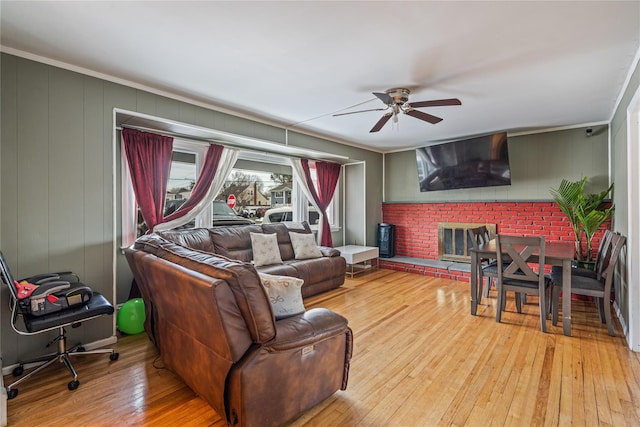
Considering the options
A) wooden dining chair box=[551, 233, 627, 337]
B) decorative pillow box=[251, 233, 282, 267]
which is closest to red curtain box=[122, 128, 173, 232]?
decorative pillow box=[251, 233, 282, 267]

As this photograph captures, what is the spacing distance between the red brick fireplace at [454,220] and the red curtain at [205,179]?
370 cm

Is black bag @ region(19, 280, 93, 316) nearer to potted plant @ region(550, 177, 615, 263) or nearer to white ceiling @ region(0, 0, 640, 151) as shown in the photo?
white ceiling @ region(0, 0, 640, 151)

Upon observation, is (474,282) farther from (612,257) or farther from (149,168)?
(149,168)

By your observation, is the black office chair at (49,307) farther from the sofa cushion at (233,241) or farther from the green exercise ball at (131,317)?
the sofa cushion at (233,241)

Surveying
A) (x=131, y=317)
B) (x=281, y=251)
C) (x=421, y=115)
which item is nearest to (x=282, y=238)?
(x=281, y=251)

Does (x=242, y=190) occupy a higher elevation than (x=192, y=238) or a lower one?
Answer: higher

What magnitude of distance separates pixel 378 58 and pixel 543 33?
1.15 metres

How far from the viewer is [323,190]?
577 centimetres

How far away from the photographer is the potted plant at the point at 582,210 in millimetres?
3980

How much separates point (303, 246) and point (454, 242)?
297 centimetres

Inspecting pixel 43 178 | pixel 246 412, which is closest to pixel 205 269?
pixel 246 412

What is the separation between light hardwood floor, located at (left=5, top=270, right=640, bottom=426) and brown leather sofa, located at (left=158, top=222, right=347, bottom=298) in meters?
1.04

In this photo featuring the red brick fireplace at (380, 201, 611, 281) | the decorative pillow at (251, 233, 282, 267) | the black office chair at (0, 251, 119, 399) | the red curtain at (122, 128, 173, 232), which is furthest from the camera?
the red brick fireplace at (380, 201, 611, 281)

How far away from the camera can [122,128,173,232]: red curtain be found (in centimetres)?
333
